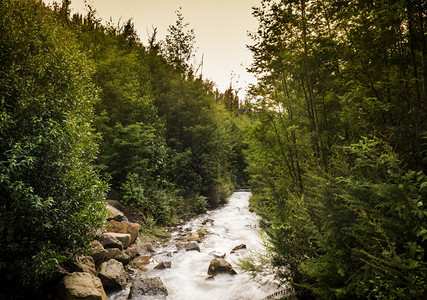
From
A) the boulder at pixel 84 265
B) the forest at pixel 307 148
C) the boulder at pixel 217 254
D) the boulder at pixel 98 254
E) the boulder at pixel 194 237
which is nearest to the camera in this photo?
the forest at pixel 307 148

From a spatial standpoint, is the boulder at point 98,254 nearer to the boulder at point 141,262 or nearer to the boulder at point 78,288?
the boulder at point 141,262

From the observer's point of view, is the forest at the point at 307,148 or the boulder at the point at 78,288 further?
the boulder at the point at 78,288

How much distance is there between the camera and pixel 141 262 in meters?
7.90

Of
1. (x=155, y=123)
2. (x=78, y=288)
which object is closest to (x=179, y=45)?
(x=155, y=123)

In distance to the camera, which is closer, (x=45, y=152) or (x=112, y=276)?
(x=45, y=152)

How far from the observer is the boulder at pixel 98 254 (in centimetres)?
666

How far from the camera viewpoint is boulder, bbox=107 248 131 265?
709cm

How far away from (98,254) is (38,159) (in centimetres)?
346

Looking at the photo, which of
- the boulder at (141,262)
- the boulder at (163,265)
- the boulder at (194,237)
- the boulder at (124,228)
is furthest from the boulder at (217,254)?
the boulder at (124,228)

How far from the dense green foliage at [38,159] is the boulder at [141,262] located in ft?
8.27

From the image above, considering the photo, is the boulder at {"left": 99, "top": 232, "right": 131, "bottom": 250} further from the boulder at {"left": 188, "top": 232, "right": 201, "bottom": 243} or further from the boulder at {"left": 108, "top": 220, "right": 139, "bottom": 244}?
the boulder at {"left": 188, "top": 232, "right": 201, "bottom": 243}

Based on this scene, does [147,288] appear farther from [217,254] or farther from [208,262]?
[217,254]

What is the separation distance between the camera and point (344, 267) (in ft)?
10.5

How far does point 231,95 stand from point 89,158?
116 ft
